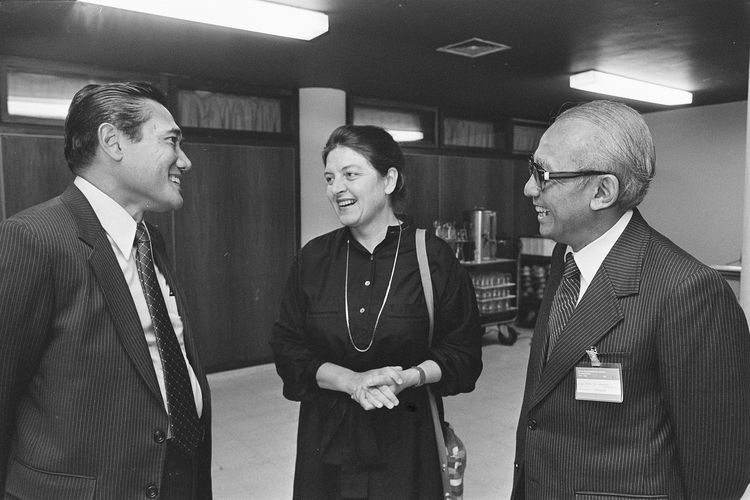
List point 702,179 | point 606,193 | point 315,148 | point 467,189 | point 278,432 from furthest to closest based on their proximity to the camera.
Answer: point 702,179
point 467,189
point 315,148
point 278,432
point 606,193

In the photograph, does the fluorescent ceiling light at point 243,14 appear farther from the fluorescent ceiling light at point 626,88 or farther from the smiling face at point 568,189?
the fluorescent ceiling light at point 626,88

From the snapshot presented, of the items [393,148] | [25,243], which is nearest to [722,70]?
[393,148]

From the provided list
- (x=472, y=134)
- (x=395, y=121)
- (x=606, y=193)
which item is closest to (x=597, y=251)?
(x=606, y=193)

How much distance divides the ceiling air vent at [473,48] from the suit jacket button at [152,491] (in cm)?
378

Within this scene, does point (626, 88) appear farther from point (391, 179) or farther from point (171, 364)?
point (171, 364)

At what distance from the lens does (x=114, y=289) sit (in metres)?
1.38

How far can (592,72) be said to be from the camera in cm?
539

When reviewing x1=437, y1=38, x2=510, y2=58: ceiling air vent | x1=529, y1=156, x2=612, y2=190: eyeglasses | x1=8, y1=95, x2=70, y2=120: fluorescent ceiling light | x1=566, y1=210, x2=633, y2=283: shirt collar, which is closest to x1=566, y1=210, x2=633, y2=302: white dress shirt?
x1=566, y1=210, x2=633, y2=283: shirt collar

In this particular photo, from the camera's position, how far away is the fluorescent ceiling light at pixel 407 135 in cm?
689

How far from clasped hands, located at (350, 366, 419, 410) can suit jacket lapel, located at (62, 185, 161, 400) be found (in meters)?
0.59

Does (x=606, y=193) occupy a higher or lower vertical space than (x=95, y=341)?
higher

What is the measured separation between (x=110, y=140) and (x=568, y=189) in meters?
1.17

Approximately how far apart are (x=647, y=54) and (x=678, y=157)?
3.96 m

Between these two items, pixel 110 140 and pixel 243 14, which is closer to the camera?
pixel 110 140
